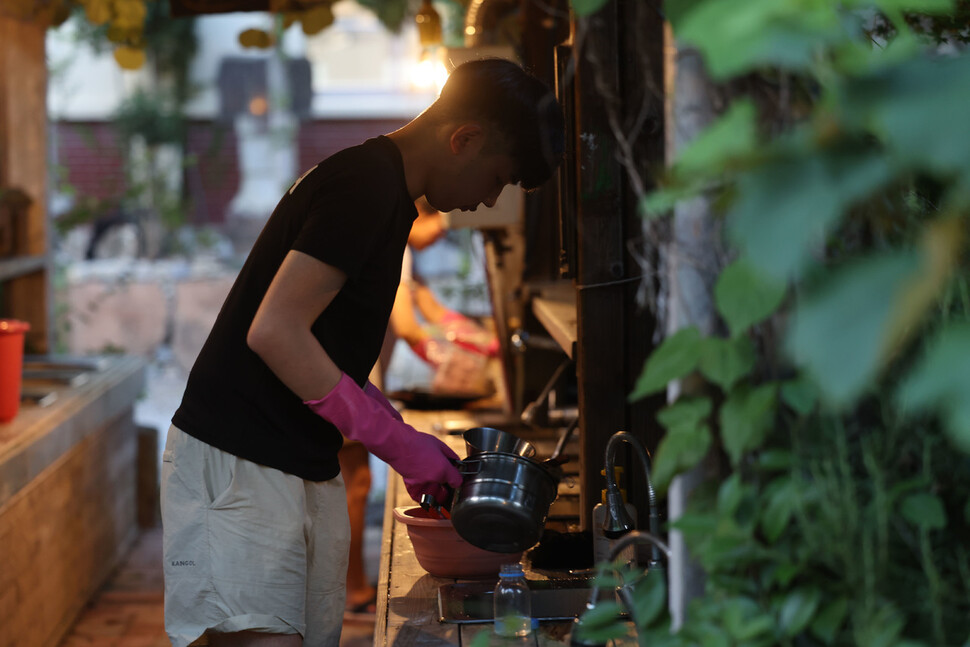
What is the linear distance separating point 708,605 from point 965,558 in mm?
303

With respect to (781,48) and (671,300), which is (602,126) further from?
(781,48)

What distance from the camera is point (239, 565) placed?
6.87 feet

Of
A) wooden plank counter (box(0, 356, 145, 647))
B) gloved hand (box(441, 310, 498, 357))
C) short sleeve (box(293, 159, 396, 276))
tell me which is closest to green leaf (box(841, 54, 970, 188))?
short sleeve (box(293, 159, 396, 276))

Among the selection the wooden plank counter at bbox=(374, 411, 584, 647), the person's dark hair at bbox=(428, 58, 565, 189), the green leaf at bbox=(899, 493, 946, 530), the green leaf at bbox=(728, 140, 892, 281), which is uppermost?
the person's dark hair at bbox=(428, 58, 565, 189)

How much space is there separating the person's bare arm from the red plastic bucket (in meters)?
2.14

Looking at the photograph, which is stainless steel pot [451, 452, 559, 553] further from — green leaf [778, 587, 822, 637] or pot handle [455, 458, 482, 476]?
green leaf [778, 587, 822, 637]

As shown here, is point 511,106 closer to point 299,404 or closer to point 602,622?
point 299,404

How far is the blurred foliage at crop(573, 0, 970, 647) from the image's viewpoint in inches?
33.6

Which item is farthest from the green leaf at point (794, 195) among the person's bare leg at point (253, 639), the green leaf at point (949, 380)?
the person's bare leg at point (253, 639)

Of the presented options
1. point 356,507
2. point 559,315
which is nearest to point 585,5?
point 559,315

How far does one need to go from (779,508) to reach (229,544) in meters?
1.30

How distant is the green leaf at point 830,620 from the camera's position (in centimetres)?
112

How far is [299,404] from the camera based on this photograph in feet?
6.79

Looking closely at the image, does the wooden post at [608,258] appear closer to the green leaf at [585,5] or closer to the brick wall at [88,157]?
the green leaf at [585,5]
